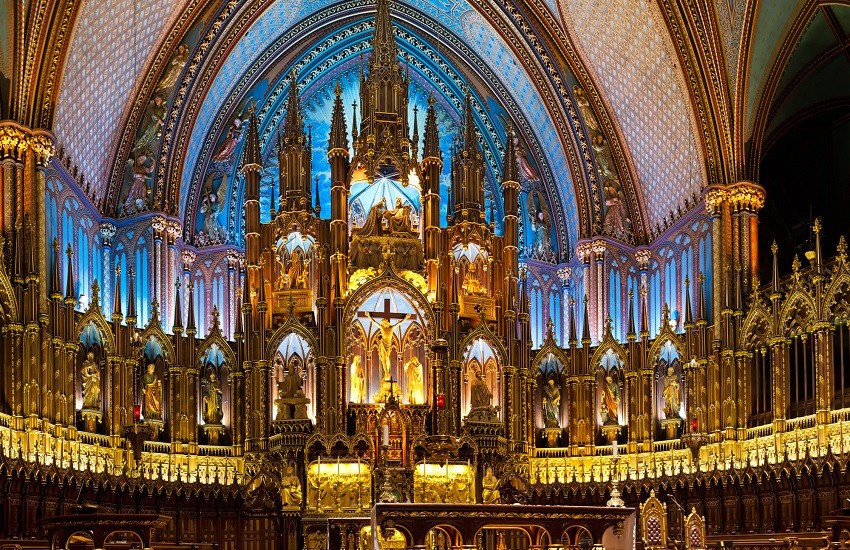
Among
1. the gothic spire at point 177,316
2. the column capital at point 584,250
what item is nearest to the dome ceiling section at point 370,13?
the column capital at point 584,250

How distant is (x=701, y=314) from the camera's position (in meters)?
30.9

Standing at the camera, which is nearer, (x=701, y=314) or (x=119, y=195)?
(x=701, y=314)

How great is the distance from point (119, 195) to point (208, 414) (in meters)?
6.48

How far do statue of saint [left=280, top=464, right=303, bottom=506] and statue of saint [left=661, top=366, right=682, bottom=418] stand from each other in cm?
965

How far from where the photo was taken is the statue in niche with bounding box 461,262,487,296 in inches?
1321

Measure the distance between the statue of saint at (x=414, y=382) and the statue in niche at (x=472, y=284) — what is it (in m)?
2.36

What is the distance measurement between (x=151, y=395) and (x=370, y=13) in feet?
47.0

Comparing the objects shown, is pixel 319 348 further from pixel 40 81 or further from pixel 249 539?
pixel 40 81

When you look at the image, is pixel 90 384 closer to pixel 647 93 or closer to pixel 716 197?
pixel 716 197

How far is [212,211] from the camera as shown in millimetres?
36250

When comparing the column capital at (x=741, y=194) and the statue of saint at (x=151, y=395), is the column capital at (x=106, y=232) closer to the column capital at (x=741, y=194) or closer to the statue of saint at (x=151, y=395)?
the statue of saint at (x=151, y=395)

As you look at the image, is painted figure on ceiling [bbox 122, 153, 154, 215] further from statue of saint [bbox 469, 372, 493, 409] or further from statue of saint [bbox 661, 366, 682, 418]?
statue of saint [bbox 661, 366, 682, 418]

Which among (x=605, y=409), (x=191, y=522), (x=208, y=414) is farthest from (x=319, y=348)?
(x=605, y=409)

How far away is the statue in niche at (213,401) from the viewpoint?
105ft
